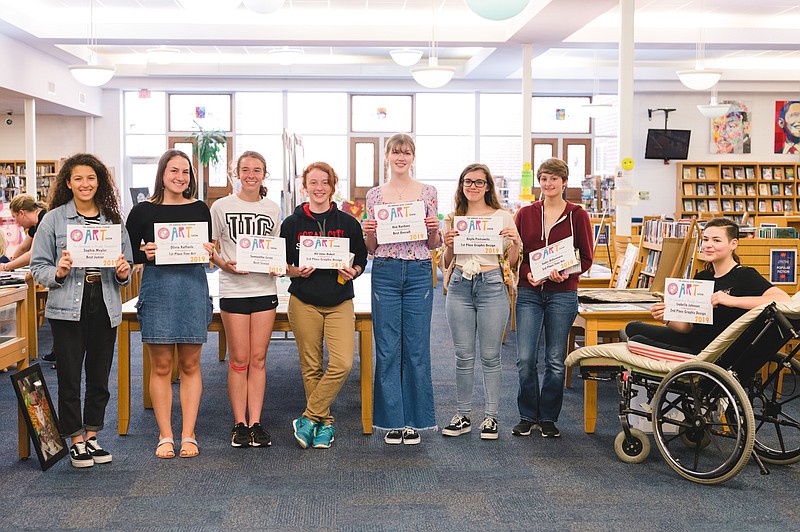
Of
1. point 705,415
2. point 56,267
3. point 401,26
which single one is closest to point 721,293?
point 705,415

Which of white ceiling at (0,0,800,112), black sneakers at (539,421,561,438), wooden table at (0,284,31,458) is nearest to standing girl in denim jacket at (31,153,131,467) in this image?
wooden table at (0,284,31,458)

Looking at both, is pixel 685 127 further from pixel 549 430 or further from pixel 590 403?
pixel 549 430

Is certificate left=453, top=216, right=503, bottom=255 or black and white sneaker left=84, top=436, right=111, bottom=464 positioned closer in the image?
black and white sneaker left=84, top=436, right=111, bottom=464

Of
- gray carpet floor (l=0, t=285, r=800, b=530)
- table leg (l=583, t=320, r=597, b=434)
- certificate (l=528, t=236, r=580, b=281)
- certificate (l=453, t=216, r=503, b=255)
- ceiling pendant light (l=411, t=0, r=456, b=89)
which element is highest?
ceiling pendant light (l=411, t=0, r=456, b=89)

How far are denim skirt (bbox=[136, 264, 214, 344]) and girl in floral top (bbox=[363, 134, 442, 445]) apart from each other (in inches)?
35.2

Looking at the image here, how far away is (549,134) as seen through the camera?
1688 centimetres

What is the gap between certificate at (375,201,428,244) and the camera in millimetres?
3910

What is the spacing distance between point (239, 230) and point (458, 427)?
1.56 m

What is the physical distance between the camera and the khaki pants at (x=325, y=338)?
3.99 m

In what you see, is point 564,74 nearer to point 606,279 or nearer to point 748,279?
A: point 606,279

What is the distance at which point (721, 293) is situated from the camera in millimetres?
3680

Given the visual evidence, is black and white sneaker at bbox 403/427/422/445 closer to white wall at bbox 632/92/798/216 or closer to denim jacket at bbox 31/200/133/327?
denim jacket at bbox 31/200/133/327

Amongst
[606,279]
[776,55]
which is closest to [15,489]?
[606,279]

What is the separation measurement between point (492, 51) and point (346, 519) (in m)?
10.5
